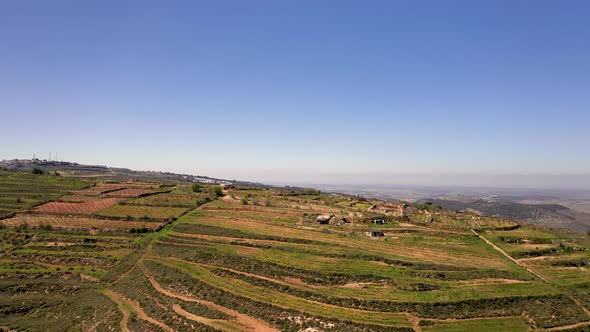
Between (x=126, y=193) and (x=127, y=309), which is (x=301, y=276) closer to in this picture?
(x=127, y=309)

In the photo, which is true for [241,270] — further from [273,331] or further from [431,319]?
[431,319]

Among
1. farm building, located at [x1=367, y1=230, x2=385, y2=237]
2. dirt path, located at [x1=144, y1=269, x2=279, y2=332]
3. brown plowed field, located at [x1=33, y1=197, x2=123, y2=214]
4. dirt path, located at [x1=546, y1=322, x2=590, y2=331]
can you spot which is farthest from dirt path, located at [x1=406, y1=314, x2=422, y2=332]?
brown plowed field, located at [x1=33, y1=197, x2=123, y2=214]

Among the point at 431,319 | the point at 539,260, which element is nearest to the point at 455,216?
the point at 539,260

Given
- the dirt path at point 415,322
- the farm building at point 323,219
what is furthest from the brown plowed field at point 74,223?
the dirt path at point 415,322

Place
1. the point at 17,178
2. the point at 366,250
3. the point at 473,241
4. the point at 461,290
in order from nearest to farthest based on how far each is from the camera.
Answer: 1. the point at 461,290
2. the point at 366,250
3. the point at 473,241
4. the point at 17,178

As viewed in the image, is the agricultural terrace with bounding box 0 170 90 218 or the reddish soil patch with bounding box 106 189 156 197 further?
the reddish soil patch with bounding box 106 189 156 197

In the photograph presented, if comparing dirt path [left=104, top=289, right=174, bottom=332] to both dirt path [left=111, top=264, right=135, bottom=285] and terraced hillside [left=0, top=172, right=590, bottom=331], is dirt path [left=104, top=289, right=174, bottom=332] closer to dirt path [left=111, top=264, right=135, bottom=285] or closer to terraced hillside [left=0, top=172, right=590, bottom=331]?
terraced hillside [left=0, top=172, right=590, bottom=331]

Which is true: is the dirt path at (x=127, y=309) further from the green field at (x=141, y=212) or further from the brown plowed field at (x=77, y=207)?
the brown plowed field at (x=77, y=207)
